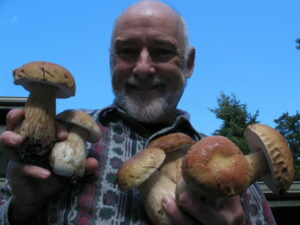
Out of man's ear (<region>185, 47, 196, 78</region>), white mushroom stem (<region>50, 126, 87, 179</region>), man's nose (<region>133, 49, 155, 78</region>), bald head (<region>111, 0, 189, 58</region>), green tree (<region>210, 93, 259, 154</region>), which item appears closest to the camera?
white mushroom stem (<region>50, 126, 87, 179</region>)

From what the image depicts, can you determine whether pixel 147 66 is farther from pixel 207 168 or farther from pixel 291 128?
pixel 291 128

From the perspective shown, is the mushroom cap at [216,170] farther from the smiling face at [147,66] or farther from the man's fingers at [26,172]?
the smiling face at [147,66]

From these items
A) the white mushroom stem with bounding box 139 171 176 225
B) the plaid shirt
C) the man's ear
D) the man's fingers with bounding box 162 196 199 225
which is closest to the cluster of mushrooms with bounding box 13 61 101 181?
the plaid shirt

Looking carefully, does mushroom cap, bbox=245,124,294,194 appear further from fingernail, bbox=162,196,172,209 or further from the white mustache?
the white mustache

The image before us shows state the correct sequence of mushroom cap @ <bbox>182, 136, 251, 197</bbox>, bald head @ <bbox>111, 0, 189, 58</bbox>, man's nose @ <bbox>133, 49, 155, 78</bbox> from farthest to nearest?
bald head @ <bbox>111, 0, 189, 58</bbox> < man's nose @ <bbox>133, 49, 155, 78</bbox> < mushroom cap @ <bbox>182, 136, 251, 197</bbox>

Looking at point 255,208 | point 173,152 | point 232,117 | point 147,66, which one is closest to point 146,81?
point 147,66

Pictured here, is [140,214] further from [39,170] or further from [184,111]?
[184,111]

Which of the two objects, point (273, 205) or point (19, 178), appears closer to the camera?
point (19, 178)

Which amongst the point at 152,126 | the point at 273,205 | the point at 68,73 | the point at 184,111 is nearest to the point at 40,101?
the point at 68,73
